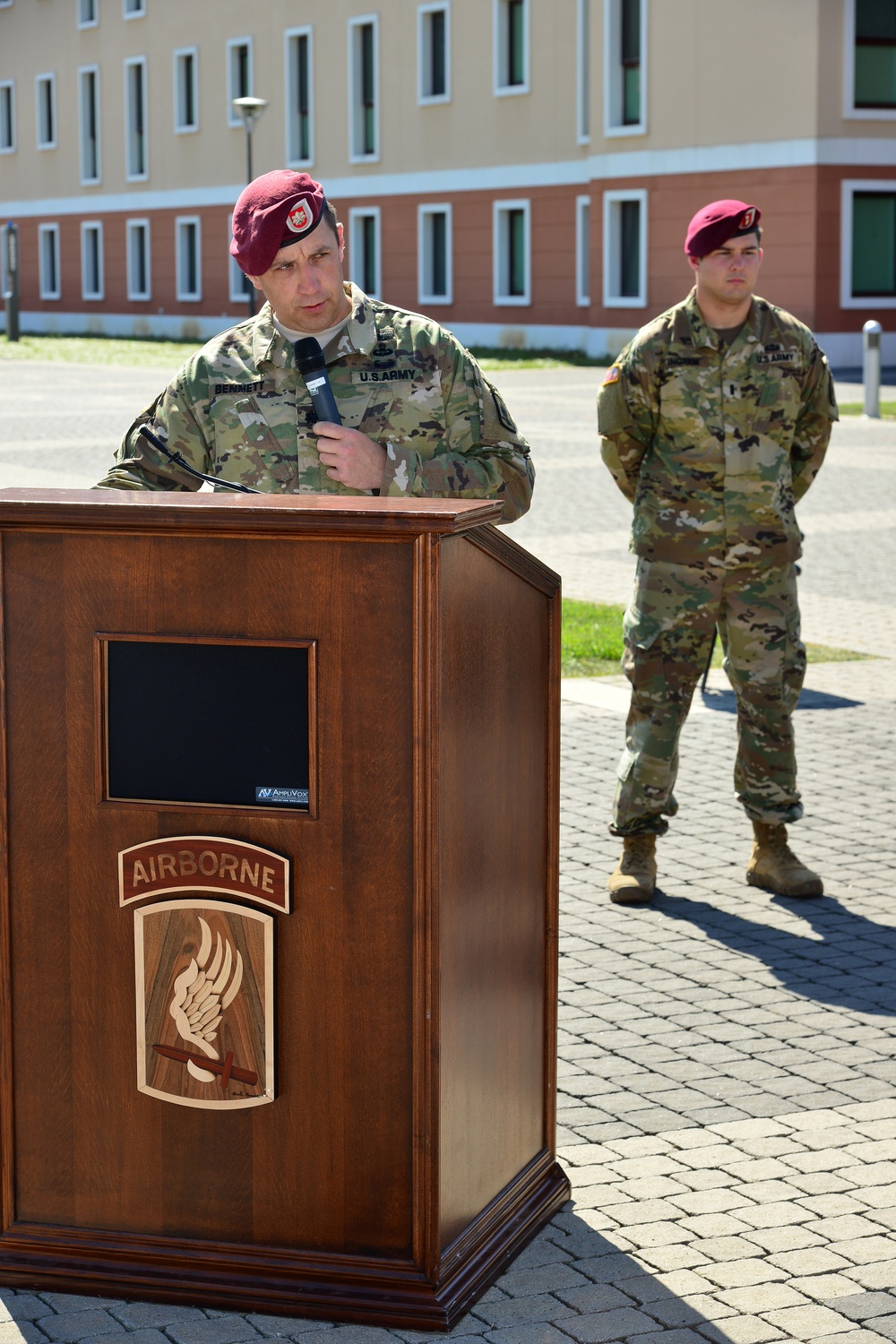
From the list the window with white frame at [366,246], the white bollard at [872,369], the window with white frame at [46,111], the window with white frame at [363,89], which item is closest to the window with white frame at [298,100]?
the window with white frame at [363,89]

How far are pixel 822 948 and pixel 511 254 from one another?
3617 cm

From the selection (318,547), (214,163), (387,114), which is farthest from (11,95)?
(318,547)

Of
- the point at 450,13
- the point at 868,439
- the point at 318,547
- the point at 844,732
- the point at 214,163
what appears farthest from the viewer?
the point at 214,163

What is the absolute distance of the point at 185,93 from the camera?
161 ft

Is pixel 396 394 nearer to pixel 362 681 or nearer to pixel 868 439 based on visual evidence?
pixel 362 681

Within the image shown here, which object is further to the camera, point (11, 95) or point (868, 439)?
point (11, 95)

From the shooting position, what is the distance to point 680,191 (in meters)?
34.8

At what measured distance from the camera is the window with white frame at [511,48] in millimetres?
38688

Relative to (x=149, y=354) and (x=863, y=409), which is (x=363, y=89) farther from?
(x=863, y=409)

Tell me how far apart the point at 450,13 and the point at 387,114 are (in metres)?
2.86

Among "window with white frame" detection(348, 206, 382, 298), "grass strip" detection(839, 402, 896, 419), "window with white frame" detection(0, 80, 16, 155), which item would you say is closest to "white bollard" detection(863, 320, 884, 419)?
"grass strip" detection(839, 402, 896, 419)

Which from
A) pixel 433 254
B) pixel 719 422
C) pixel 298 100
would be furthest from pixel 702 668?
pixel 298 100

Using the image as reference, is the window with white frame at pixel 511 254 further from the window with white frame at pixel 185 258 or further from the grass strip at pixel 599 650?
the grass strip at pixel 599 650

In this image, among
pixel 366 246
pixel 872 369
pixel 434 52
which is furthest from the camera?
pixel 366 246
